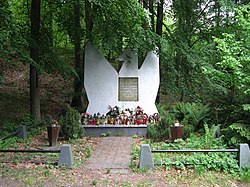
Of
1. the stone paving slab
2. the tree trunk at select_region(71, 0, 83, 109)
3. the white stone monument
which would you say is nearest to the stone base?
the stone paving slab

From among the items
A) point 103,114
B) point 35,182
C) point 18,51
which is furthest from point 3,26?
point 35,182

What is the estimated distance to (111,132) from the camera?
1095 cm

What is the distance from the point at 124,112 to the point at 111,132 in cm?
116

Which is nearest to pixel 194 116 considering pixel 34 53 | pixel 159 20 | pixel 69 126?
pixel 69 126

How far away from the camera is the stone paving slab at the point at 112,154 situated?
6984mm

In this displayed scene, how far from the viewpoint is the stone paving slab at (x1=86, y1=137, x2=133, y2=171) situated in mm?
6984

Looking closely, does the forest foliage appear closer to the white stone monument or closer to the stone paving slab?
the white stone monument

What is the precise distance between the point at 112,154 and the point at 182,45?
6720 mm

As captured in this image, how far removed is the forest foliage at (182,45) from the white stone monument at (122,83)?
0.57 meters

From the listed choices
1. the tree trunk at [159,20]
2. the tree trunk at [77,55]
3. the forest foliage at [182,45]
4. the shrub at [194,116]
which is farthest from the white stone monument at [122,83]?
the tree trunk at [159,20]

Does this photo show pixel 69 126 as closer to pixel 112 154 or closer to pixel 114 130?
pixel 114 130

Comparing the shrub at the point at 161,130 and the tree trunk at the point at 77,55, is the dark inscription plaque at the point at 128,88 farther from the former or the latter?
the tree trunk at the point at 77,55

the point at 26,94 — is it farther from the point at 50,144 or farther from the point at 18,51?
the point at 50,144

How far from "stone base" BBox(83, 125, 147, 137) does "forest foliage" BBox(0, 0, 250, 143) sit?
164 cm
